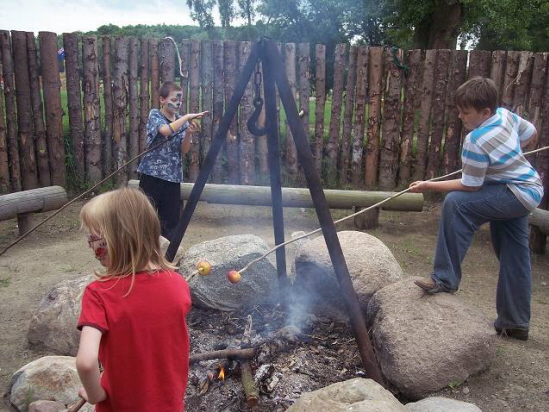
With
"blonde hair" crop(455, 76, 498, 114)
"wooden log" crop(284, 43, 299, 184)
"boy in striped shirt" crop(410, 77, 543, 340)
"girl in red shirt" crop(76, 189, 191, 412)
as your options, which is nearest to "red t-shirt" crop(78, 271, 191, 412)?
"girl in red shirt" crop(76, 189, 191, 412)

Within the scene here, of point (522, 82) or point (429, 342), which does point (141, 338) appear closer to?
point (429, 342)

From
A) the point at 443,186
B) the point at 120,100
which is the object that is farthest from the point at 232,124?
the point at 443,186

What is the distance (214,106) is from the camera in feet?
23.7

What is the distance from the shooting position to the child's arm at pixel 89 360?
1.51 meters

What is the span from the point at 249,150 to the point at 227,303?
387cm

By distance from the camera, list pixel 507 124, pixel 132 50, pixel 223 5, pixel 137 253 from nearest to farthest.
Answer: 1. pixel 137 253
2. pixel 507 124
3. pixel 132 50
4. pixel 223 5

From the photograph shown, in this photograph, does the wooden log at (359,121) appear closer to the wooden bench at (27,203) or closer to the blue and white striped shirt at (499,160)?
the wooden bench at (27,203)

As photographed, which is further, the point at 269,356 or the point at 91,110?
the point at 91,110

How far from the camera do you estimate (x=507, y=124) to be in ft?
10.2

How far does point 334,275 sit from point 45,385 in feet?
5.90

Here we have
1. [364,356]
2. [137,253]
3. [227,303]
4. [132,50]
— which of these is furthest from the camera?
[132,50]

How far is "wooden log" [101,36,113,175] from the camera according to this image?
7.08 m

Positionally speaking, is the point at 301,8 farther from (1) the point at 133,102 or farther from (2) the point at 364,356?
(2) the point at 364,356

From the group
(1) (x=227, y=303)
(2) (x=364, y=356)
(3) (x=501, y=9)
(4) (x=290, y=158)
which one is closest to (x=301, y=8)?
(3) (x=501, y=9)
